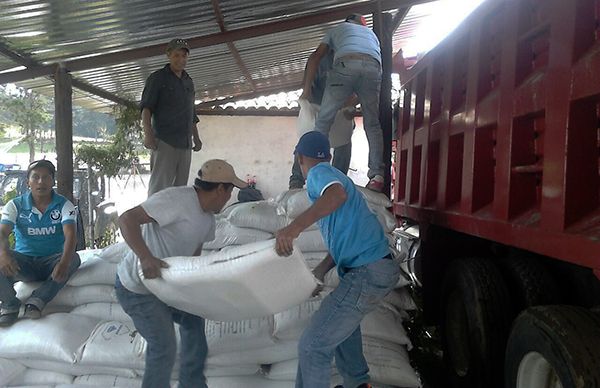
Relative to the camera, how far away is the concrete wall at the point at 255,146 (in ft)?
38.3

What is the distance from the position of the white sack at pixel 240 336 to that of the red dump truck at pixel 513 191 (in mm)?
1120

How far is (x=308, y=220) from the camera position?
7.39 ft

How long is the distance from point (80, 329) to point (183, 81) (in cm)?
242

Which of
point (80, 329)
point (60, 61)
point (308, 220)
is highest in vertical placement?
point (60, 61)

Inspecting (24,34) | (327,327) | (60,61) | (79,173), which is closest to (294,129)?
(79,173)

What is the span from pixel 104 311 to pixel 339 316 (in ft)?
6.08

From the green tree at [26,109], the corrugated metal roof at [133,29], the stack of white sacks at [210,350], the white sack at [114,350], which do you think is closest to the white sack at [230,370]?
the stack of white sacks at [210,350]

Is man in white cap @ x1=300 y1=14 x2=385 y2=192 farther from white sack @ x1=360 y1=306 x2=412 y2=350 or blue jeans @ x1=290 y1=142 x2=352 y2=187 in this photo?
white sack @ x1=360 y1=306 x2=412 y2=350

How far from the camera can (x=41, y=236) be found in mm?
3662

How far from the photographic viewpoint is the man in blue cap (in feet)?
8.05

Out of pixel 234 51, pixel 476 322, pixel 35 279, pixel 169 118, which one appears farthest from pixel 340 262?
pixel 234 51

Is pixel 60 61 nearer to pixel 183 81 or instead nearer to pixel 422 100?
pixel 183 81

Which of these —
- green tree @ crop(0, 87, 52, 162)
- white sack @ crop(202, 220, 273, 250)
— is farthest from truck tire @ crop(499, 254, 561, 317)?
green tree @ crop(0, 87, 52, 162)

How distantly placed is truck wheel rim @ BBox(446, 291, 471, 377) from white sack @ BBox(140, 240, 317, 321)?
1168 mm
